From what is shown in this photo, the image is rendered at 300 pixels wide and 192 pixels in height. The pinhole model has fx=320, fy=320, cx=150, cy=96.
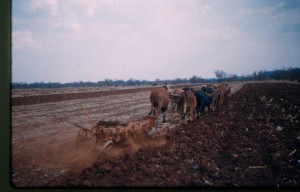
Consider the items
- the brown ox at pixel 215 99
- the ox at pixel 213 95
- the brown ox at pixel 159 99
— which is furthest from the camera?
the brown ox at pixel 215 99

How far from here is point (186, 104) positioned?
9227 mm

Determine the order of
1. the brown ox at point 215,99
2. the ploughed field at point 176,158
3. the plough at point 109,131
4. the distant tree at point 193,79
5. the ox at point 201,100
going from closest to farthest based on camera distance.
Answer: the ploughed field at point 176,158 < the plough at point 109,131 < the distant tree at point 193,79 < the ox at point 201,100 < the brown ox at point 215,99

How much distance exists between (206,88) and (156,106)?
1923mm

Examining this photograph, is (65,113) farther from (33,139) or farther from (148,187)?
(148,187)

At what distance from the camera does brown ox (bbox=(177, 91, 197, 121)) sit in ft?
30.1

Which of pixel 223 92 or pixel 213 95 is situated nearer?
pixel 213 95

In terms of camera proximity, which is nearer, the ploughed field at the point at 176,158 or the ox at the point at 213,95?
the ploughed field at the point at 176,158

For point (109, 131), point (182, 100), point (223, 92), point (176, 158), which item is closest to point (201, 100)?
point (182, 100)

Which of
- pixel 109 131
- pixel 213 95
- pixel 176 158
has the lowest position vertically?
pixel 176 158

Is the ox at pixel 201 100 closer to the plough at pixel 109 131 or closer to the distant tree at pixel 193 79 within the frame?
the distant tree at pixel 193 79

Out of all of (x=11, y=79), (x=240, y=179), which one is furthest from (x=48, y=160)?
(x=240, y=179)

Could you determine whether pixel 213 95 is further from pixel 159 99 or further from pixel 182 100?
pixel 159 99

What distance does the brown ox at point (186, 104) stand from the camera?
30.1 ft

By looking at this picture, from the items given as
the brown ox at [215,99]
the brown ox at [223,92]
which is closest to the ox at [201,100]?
the brown ox at [215,99]
